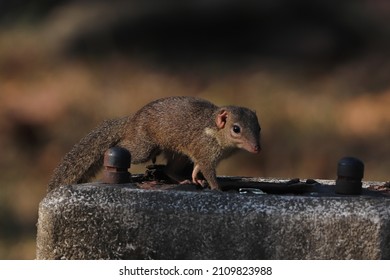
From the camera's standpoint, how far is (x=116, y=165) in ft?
10.2

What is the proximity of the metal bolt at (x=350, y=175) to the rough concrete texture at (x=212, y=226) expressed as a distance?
0.08 meters

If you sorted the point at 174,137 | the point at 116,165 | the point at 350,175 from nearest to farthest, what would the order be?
the point at 350,175
the point at 116,165
the point at 174,137

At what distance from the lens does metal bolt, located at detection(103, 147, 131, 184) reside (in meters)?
3.09

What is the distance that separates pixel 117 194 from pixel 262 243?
0.50 meters

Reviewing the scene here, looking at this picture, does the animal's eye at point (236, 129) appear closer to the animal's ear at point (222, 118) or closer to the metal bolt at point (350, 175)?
the animal's ear at point (222, 118)

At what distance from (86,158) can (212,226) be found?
105 cm

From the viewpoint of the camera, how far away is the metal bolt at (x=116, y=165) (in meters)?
3.09

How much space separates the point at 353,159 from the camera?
3004mm

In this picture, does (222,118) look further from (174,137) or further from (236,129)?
(174,137)

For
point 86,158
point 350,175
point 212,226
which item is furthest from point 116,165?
point 350,175

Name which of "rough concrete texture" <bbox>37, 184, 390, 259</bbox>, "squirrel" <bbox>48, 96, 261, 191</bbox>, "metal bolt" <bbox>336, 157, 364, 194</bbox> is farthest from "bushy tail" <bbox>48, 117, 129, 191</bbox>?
"metal bolt" <bbox>336, 157, 364, 194</bbox>

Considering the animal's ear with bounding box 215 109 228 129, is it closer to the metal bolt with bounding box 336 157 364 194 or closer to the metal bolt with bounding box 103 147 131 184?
the metal bolt with bounding box 103 147 131 184
